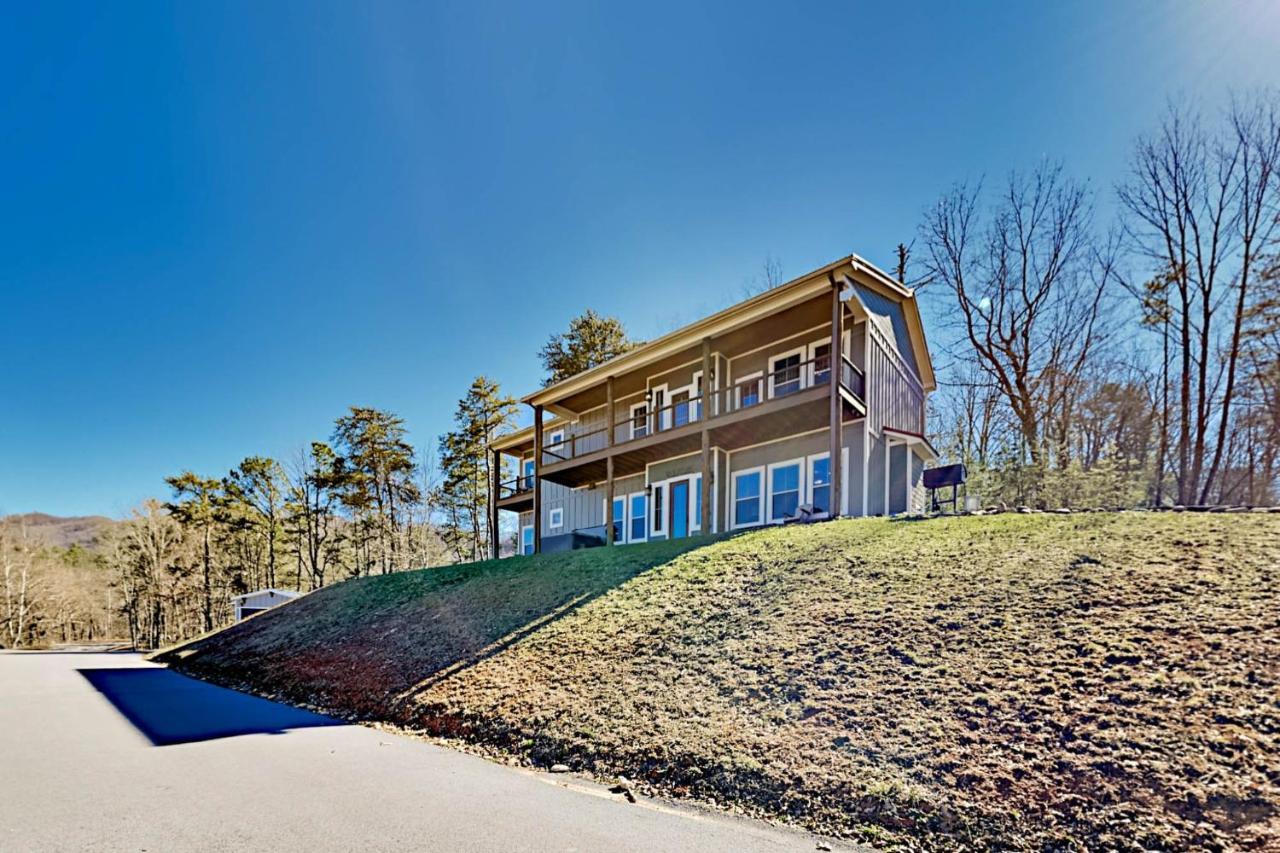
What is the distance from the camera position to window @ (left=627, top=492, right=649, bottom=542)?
17.3 m

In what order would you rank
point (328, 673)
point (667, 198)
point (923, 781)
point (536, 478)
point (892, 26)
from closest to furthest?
point (923, 781)
point (328, 673)
point (892, 26)
point (667, 198)
point (536, 478)

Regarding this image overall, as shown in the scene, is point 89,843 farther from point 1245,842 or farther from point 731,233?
point 731,233

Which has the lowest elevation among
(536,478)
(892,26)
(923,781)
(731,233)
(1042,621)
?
(923,781)

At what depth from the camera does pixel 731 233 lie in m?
18.7

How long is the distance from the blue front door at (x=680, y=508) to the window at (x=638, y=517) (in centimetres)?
96

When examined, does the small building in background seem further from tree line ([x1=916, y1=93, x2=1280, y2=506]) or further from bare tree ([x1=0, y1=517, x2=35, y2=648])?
tree line ([x1=916, y1=93, x2=1280, y2=506])

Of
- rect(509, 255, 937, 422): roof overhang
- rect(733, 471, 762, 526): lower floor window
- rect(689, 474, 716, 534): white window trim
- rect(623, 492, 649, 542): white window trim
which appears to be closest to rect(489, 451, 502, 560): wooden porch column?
rect(509, 255, 937, 422): roof overhang

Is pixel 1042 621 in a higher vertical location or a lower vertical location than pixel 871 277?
lower

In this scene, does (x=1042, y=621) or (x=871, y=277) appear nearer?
(x=1042, y=621)

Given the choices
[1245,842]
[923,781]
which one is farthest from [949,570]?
[1245,842]

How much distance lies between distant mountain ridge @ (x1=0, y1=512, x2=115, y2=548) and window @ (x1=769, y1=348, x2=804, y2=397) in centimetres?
4266

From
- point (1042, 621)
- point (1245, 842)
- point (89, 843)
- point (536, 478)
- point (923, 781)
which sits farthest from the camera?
point (536, 478)

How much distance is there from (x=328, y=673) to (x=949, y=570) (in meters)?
10.6

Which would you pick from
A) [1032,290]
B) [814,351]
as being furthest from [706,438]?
[1032,290]
